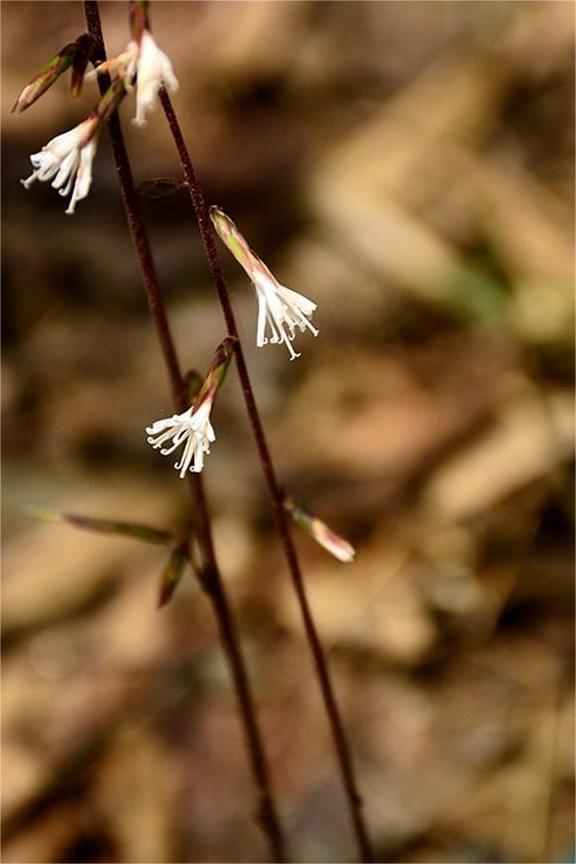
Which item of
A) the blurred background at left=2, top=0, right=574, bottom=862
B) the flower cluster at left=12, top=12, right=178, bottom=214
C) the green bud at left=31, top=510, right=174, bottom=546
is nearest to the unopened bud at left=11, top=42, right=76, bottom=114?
the flower cluster at left=12, top=12, right=178, bottom=214

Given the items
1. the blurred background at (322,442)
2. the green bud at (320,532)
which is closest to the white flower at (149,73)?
Answer: the green bud at (320,532)

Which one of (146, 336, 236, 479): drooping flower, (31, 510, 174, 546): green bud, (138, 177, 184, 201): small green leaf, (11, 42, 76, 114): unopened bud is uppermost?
(11, 42, 76, 114): unopened bud

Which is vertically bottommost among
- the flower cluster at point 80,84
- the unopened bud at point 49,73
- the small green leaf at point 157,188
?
the small green leaf at point 157,188

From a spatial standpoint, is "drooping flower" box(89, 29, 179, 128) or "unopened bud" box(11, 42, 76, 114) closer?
"drooping flower" box(89, 29, 179, 128)

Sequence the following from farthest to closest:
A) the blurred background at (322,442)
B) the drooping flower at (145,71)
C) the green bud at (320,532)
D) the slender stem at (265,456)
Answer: the blurred background at (322,442), the green bud at (320,532), the slender stem at (265,456), the drooping flower at (145,71)

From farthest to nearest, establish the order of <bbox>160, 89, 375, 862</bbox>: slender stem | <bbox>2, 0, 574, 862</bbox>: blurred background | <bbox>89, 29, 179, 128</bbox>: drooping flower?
<bbox>2, 0, 574, 862</bbox>: blurred background, <bbox>160, 89, 375, 862</bbox>: slender stem, <bbox>89, 29, 179, 128</bbox>: drooping flower

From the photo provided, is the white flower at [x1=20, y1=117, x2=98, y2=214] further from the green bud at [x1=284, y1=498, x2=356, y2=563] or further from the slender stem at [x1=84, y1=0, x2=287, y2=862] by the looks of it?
the green bud at [x1=284, y1=498, x2=356, y2=563]

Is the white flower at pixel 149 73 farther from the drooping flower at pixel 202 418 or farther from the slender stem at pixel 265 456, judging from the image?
the drooping flower at pixel 202 418
